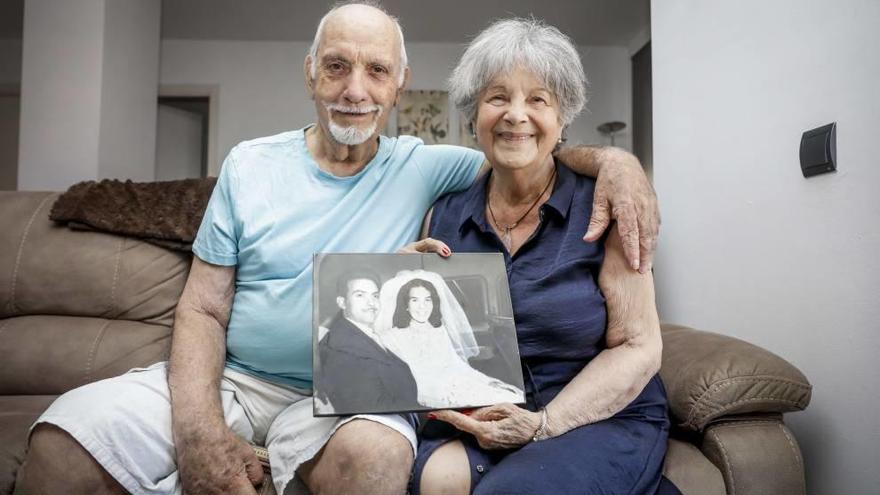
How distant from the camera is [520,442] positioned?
3.08 feet

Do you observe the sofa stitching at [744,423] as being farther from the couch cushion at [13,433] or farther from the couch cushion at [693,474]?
the couch cushion at [13,433]

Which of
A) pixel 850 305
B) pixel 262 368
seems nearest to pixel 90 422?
pixel 262 368

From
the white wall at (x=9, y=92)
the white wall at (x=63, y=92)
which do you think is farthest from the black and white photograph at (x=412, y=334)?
the white wall at (x=9, y=92)

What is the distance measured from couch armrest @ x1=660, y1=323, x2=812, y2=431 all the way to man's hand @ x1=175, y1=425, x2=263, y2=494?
0.89 m

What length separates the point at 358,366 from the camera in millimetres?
899

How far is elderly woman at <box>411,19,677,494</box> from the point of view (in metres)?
0.92

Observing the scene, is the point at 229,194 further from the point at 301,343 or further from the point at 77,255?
the point at 77,255

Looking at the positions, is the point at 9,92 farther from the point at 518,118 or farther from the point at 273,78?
the point at 518,118

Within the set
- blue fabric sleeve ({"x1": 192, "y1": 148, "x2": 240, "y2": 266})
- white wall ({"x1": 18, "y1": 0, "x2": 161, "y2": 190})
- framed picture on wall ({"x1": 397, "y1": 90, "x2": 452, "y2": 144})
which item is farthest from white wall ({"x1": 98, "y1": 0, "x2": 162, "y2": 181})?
blue fabric sleeve ({"x1": 192, "y1": 148, "x2": 240, "y2": 266})

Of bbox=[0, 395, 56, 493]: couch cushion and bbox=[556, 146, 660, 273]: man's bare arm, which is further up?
bbox=[556, 146, 660, 273]: man's bare arm

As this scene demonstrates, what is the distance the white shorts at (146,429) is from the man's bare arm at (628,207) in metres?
0.51

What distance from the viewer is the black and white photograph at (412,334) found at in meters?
0.89

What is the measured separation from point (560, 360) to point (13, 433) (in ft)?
4.15

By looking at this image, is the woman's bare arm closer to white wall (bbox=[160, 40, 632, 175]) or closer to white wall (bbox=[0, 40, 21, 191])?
white wall (bbox=[160, 40, 632, 175])
